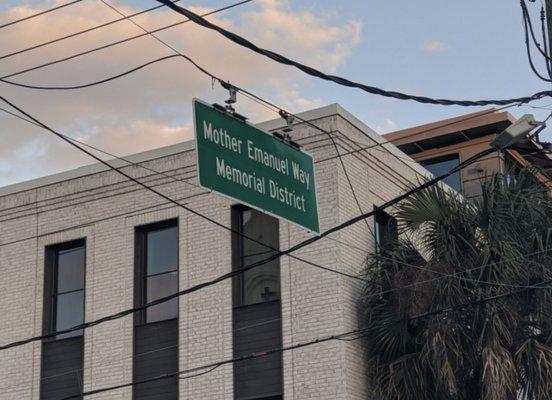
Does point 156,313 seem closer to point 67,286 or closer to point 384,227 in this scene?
point 67,286

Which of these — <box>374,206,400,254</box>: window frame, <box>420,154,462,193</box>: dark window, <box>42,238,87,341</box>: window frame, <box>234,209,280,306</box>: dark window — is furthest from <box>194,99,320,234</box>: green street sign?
<box>420,154,462,193</box>: dark window

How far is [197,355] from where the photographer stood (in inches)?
846

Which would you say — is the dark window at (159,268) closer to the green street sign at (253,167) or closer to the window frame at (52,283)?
the window frame at (52,283)

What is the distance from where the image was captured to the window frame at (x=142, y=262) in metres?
22.6

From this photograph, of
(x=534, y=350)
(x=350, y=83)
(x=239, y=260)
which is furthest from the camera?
(x=239, y=260)

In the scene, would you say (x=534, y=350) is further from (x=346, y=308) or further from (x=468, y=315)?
(x=346, y=308)

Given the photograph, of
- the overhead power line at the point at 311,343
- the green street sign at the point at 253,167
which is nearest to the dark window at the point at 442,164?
the overhead power line at the point at 311,343

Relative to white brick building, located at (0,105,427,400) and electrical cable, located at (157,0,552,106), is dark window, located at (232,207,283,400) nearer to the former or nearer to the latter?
white brick building, located at (0,105,427,400)

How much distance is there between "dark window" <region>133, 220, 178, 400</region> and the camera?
71.9 ft

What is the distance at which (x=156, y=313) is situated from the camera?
22703 mm

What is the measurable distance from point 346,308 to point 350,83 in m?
7.65

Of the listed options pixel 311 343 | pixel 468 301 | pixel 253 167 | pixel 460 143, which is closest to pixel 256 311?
pixel 311 343

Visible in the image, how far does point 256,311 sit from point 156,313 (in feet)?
7.83

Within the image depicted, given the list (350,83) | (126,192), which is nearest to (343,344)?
(126,192)
